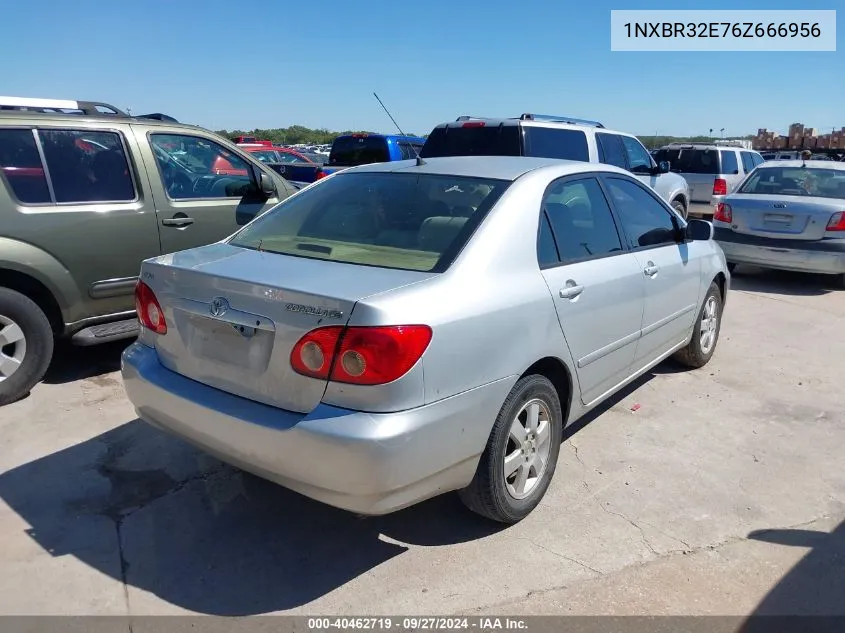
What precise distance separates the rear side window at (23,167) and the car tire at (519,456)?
Answer: 142 inches

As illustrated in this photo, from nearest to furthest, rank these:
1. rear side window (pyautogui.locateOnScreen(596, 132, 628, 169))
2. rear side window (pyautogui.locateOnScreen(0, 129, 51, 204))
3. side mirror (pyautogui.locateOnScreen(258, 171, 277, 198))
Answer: rear side window (pyautogui.locateOnScreen(0, 129, 51, 204))
side mirror (pyautogui.locateOnScreen(258, 171, 277, 198))
rear side window (pyautogui.locateOnScreen(596, 132, 628, 169))

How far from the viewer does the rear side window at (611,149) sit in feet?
30.1

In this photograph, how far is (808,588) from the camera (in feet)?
9.45

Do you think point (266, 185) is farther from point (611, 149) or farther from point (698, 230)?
point (611, 149)

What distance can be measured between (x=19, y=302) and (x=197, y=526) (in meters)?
2.31

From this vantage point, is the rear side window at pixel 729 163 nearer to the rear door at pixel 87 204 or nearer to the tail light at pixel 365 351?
the rear door at pixel 87 204

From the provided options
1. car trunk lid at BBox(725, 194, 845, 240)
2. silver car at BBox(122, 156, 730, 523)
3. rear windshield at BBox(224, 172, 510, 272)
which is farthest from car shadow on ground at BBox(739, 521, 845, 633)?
car trunk lid at BBox(725, 194, 845, 240)

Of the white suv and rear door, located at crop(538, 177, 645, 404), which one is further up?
the white suv

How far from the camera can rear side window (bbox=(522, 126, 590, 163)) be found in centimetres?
802

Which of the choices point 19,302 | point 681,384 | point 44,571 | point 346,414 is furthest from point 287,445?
point 681,384

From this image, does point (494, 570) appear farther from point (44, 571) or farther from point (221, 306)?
point (44, 571)

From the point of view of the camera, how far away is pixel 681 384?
5219 mm

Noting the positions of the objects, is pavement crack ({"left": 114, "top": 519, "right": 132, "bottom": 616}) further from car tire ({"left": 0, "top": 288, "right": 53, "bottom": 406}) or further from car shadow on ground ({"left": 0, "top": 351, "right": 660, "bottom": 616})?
car tire ({"left": 0, "top": 288, "right": 53, "bottom": 406})

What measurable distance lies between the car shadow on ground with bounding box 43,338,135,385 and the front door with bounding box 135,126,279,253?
3.36ft
